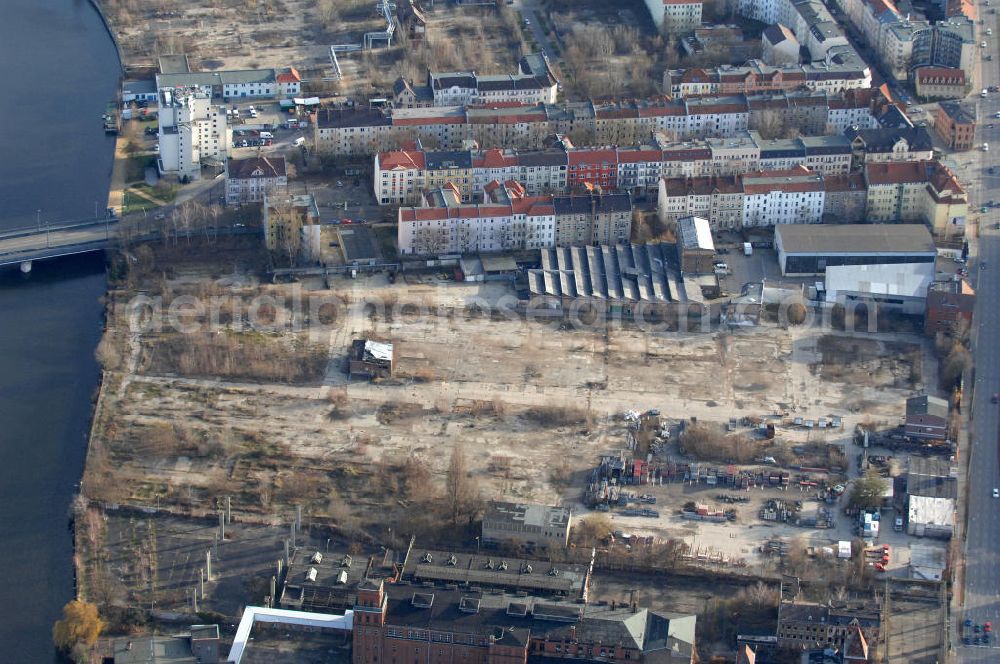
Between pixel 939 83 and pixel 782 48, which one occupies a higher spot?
pixel 782 48

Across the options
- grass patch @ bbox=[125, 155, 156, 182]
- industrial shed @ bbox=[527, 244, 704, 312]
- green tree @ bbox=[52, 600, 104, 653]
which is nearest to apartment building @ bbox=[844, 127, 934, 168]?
industrial shed @ bbox=[527, 244, 704, 312]

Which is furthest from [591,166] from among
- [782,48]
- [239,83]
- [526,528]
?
[526,528]

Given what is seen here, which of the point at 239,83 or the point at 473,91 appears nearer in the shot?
the point at 473,91

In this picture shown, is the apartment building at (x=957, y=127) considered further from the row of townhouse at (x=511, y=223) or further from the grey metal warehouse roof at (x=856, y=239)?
the row of townhouse at (x=511, y=223)

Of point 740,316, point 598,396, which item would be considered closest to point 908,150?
point 740,316

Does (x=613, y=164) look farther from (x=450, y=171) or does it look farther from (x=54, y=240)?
(x=54, y=240)

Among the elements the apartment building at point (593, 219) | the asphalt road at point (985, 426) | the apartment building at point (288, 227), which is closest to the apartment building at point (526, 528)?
the asphalt road at point (985, 426)
